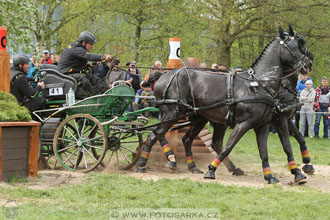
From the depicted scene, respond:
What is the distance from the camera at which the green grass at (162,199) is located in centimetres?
646

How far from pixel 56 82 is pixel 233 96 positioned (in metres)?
3.12

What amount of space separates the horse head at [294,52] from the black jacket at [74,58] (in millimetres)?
3162

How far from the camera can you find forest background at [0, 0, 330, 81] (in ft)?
71.9

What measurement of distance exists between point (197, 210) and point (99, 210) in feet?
3.69

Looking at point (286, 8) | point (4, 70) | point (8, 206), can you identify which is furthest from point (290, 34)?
point (286, 8)

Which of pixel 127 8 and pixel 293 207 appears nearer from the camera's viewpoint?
pixel 293 207

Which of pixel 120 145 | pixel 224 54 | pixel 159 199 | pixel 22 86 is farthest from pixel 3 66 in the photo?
pixel 224 54

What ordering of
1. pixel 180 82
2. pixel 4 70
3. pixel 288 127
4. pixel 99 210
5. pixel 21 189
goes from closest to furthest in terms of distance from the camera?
pixel 99 210 < pixel 21 189 < pixel 4 70 < pixel 180 82 < pixel 288 127

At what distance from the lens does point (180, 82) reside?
32.8 ft

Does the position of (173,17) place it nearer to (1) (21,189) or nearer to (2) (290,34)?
(2) (290,34)

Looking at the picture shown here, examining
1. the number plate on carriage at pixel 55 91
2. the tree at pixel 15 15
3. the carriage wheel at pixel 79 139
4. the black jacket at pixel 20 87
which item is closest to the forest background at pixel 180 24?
the tree at pixel 15 15

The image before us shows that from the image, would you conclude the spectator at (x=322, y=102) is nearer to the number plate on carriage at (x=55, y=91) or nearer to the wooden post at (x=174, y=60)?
the wooden post at (x=174, y=60)

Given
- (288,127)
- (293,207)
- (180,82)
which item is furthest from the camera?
(288,127)

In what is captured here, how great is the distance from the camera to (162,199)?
23.5ft
